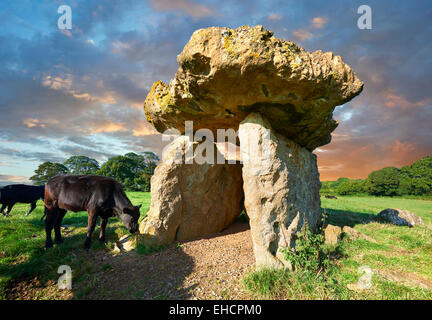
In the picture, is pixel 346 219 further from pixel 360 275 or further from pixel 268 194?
pixel 268 194

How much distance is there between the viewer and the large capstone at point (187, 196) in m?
6.72

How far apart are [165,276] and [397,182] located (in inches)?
2243

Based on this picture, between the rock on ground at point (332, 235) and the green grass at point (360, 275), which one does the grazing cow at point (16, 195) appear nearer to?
the green grass at point (360, 275)

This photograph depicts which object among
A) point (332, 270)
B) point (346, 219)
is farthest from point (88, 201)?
point (346, 219)

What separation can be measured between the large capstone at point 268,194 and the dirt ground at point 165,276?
851mm

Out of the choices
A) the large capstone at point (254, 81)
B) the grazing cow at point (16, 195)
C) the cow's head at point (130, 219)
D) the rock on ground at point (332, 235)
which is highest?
the large capstone at point (254, 81)

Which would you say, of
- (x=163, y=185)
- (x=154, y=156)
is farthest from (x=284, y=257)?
(x=154, y=156)

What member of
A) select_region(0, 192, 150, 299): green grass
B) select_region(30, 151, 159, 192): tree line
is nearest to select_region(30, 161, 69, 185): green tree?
select_region(30, 151, 159, 192): tree line

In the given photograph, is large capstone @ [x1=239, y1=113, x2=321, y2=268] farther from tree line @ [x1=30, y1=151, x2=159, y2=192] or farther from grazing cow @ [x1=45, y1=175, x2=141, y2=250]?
tree line @ [x1=30, y1=151, x2=159, y2=192]

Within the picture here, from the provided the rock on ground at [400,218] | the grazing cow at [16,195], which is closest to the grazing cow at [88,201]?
the grazing cow at [16,195]

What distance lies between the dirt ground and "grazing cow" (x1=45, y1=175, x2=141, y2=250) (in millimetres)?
→ 1196

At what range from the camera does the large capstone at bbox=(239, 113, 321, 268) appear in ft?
17.4

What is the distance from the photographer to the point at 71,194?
6.93 metres
